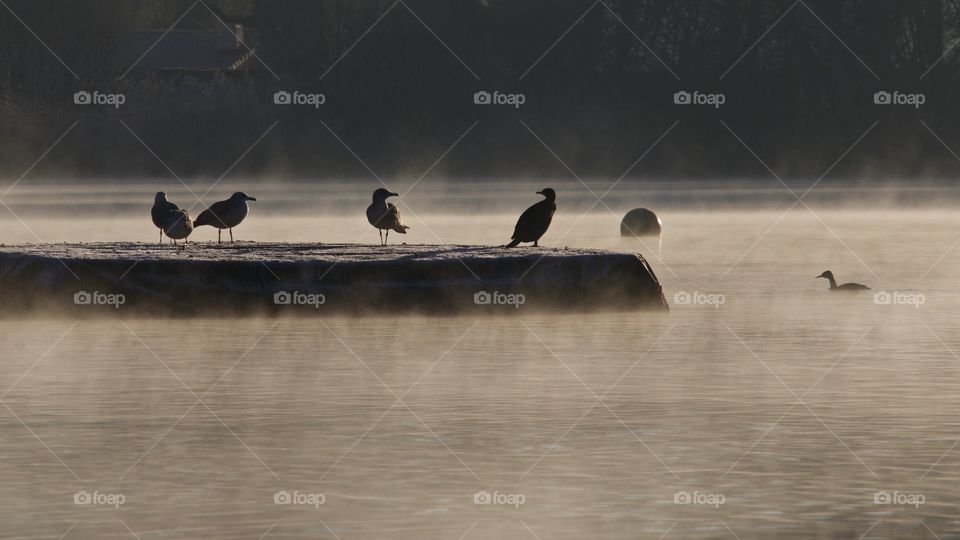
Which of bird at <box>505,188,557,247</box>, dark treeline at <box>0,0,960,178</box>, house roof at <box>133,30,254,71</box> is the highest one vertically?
house roof at <box>133,30,254,71</box>

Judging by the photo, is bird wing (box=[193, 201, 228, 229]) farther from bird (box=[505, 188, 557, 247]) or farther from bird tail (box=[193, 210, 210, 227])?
bird (box=[505, 188, 557, 247])

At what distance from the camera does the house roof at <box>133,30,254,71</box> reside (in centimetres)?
8688

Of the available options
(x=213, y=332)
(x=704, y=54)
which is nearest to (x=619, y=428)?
(x=213, y=332)

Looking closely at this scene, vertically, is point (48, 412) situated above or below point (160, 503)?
above

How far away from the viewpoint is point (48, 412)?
14.3 metres

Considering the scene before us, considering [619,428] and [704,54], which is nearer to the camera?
[619,428]

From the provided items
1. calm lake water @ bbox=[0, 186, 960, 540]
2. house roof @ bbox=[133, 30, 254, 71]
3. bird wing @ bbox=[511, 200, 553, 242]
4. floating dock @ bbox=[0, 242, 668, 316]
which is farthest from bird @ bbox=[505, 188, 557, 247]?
house roof @ bbox=[133, 30, 254, 71]

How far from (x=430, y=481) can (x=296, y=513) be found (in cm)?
115

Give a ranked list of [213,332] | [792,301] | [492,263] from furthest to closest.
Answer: [792,301] → [492,263] → [213,332]

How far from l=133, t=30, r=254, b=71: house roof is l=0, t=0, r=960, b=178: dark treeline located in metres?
8.35

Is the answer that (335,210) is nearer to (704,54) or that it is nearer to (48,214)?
(48,214)

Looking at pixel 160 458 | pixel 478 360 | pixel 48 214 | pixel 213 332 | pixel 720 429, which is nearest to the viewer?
pixel 160 458

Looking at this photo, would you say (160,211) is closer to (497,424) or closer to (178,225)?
(178,225)

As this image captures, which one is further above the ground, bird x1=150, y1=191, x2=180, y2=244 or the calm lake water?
bird x1=150, y1=191, x2=180, y2=244
